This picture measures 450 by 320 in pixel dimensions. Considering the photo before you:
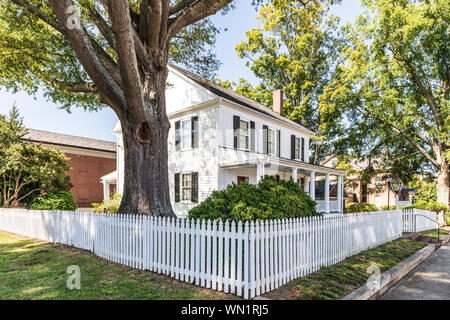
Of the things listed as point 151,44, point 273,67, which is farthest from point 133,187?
point 273,67

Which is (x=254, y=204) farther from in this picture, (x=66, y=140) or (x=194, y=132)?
(x=66, y=140)

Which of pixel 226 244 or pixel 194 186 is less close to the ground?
pixel 194 186

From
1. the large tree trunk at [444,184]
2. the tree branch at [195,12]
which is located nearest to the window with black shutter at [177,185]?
the tree branch at [195,12]

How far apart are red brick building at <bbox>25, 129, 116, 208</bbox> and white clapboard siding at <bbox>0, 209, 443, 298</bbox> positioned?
14527 millimetres

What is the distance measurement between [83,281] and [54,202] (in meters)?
9.37

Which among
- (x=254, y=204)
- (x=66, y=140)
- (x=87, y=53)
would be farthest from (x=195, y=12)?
(x=66, y=140)

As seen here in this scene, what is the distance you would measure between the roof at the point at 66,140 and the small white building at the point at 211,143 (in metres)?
10.8

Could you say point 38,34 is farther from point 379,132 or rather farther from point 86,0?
point 379,132

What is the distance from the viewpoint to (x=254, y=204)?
6.16 metres

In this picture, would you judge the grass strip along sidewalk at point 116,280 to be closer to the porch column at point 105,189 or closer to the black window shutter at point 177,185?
the black window shutter at point 177,185


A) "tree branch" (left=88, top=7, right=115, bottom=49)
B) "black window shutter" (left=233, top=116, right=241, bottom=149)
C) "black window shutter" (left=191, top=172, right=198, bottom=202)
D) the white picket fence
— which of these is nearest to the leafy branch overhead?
"tree branch" (left=88, top=7, right=115, bottom=49)

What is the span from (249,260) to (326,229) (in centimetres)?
268

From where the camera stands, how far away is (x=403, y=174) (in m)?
23.7

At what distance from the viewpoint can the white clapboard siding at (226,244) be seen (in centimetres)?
462
